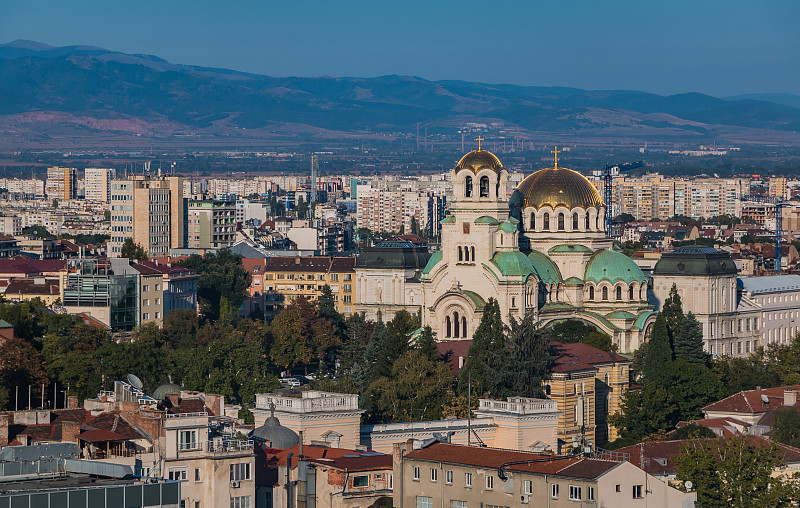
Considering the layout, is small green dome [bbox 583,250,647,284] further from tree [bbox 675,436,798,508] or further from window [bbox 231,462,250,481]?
window [bbox 231,462,250,481]

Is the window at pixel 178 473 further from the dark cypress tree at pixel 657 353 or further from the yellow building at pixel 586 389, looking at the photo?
the dark cypress tree at pixel 657 353

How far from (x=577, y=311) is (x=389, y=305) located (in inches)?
674

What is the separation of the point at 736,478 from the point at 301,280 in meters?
93.2

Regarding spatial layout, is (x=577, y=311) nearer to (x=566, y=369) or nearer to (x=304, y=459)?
(x=566, y=369)

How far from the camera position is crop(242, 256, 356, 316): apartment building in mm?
139250

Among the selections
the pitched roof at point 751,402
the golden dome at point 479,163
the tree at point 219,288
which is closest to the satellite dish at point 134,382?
the pitched roof at point 751,402

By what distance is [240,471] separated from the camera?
1905 inches

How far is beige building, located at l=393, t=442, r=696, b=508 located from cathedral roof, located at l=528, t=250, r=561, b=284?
160ft

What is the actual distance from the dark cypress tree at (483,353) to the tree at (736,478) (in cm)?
2333

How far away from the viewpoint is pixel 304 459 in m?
50.7

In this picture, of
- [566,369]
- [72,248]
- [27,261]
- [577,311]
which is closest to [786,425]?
[566,369]

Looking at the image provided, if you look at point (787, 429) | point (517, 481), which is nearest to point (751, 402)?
point (787, 429)

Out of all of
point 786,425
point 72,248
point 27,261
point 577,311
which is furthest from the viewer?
point 72,248

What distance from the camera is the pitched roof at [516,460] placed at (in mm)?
47375
